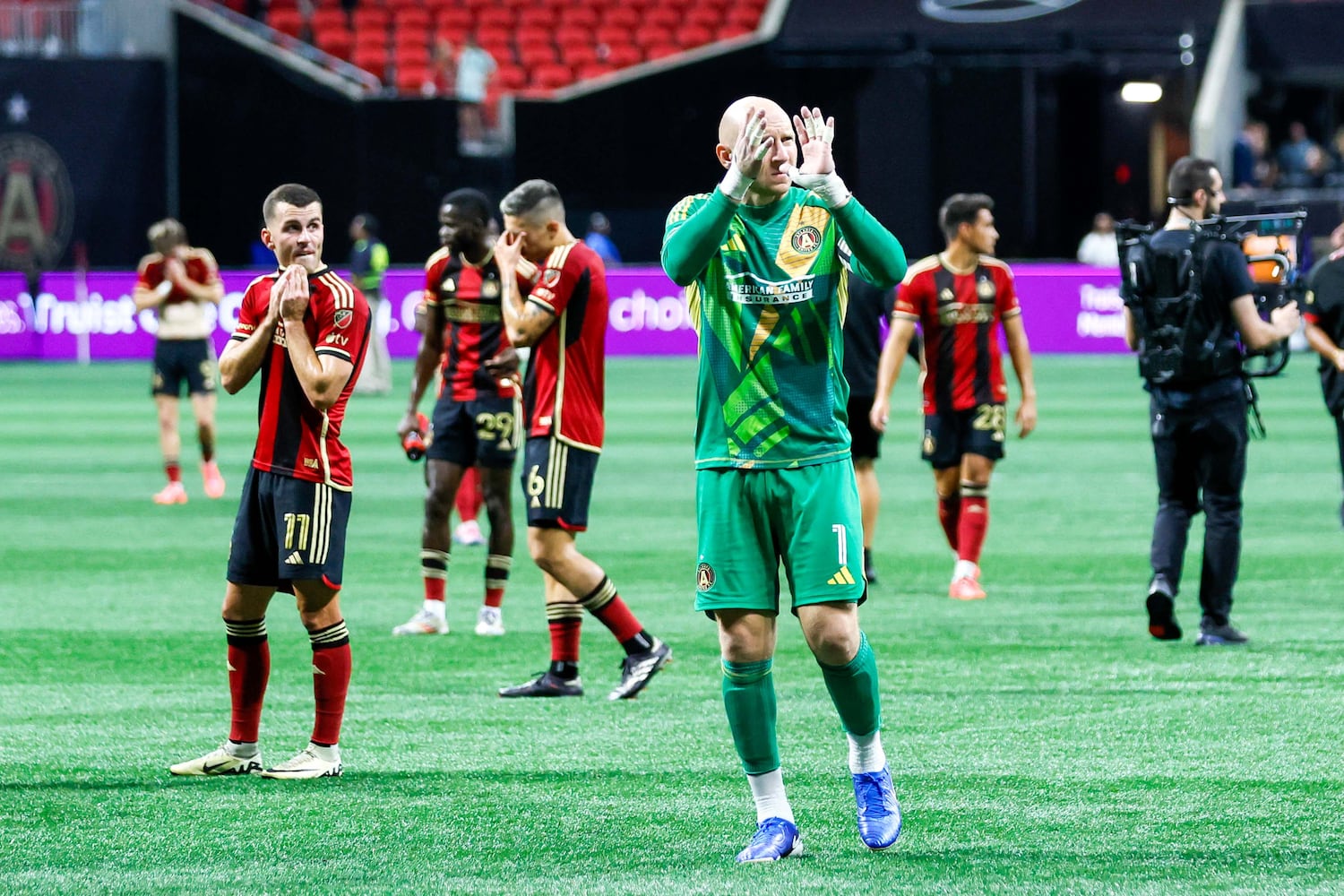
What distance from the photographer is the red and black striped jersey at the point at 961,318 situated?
11039 mm

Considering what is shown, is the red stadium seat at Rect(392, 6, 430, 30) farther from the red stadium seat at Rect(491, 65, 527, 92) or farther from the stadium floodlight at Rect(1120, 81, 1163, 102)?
the stadium floodlight at Rect(1120, 81, 1163, 102)

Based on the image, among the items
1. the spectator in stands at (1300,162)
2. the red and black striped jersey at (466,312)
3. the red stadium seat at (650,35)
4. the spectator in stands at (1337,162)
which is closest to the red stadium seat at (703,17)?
the red stadium seat at (650,35)

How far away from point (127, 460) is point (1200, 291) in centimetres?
1233

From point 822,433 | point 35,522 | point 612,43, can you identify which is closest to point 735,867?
point 822,433

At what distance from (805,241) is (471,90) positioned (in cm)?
2883

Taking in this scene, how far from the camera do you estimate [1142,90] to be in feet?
112

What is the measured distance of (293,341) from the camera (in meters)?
6.52

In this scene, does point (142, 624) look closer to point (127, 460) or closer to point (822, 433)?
point (822, 433)

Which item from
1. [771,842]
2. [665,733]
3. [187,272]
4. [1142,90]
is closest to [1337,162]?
[1142,90]

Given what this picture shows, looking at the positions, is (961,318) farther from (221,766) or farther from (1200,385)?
(221,766)

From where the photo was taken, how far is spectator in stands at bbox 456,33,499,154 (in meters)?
32.9

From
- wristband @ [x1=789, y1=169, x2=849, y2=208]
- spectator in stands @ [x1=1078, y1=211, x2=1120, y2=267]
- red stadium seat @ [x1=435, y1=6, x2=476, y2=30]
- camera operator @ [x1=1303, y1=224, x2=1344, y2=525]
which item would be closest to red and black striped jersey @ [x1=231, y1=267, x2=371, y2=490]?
wristband @ [x1=789, y1=169, x2=849, y2=208]

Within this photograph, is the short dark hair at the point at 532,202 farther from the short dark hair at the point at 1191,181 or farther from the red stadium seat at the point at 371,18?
the red stadium seat at the point at 371,18

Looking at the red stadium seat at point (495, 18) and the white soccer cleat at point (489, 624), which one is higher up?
the red stadium seat at point (495, 18)
